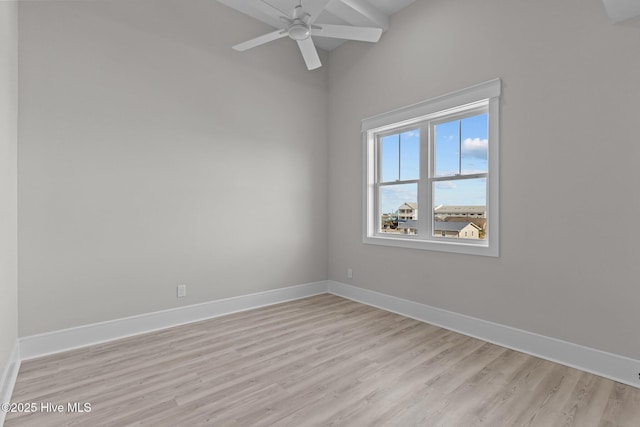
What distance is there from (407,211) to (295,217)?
4.90ft

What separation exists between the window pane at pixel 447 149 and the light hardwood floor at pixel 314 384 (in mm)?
1695

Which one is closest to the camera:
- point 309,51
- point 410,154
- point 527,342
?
point 527,342

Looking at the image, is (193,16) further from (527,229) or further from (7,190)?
(527,229)

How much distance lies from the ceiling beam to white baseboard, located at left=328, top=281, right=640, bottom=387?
10.8ft

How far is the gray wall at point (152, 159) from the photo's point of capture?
2.63 metres

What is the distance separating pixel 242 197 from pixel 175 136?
99 cm

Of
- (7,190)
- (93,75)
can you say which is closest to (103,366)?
(7,190)

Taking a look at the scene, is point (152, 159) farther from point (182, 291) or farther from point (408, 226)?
point (408, 226)

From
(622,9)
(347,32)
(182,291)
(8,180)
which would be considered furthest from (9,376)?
(622,9)

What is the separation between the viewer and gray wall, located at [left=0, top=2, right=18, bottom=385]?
1.93 metres

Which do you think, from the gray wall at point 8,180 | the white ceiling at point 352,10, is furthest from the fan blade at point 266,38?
the gray wall at point 8,180

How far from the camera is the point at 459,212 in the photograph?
11.0 feet

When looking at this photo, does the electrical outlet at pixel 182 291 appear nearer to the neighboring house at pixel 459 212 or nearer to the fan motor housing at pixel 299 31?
the fan motor housing at pixel 299 31

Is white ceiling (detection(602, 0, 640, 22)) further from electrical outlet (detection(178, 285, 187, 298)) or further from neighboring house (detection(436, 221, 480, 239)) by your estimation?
electrical outlet (detection(178, 285, 187, 298))
